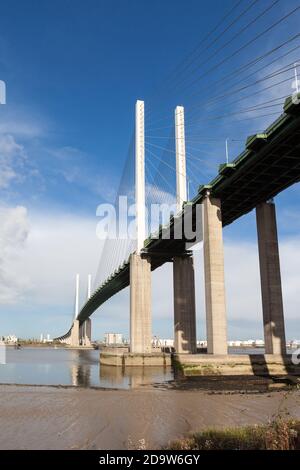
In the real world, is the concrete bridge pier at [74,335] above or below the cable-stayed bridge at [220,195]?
below

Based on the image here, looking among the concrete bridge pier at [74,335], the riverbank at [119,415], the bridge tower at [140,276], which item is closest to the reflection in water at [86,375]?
the riverbank at [119,415]

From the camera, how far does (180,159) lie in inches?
1906

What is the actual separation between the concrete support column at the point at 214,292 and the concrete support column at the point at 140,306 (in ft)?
60.1

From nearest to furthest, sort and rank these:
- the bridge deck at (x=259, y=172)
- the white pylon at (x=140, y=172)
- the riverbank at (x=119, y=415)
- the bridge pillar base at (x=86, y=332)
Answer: the riverbank at (x=119, y=415), the bridge deck at (x=259, y=172), the white pylon at (x=140, y=172), the bridge pillar base at (x=86, y=332)

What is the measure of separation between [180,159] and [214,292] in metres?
17.1

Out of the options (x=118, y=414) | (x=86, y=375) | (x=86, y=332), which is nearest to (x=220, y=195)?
(x=86, y=375)

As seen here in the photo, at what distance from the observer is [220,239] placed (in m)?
39.0

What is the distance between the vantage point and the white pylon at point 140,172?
2073 inches

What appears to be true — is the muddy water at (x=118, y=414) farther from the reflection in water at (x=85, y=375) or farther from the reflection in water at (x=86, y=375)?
the reflection in water at (x=85, y=375)

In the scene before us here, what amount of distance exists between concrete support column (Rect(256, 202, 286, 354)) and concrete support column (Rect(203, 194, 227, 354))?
13.1 ft

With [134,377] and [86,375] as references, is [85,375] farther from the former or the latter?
[134,377]

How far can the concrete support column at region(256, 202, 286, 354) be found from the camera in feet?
126

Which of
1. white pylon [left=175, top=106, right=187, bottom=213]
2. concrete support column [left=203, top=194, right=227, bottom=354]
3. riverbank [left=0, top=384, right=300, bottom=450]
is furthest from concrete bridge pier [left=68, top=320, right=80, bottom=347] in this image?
riverbank [left=0, top=384, right=300, bottom=450]
